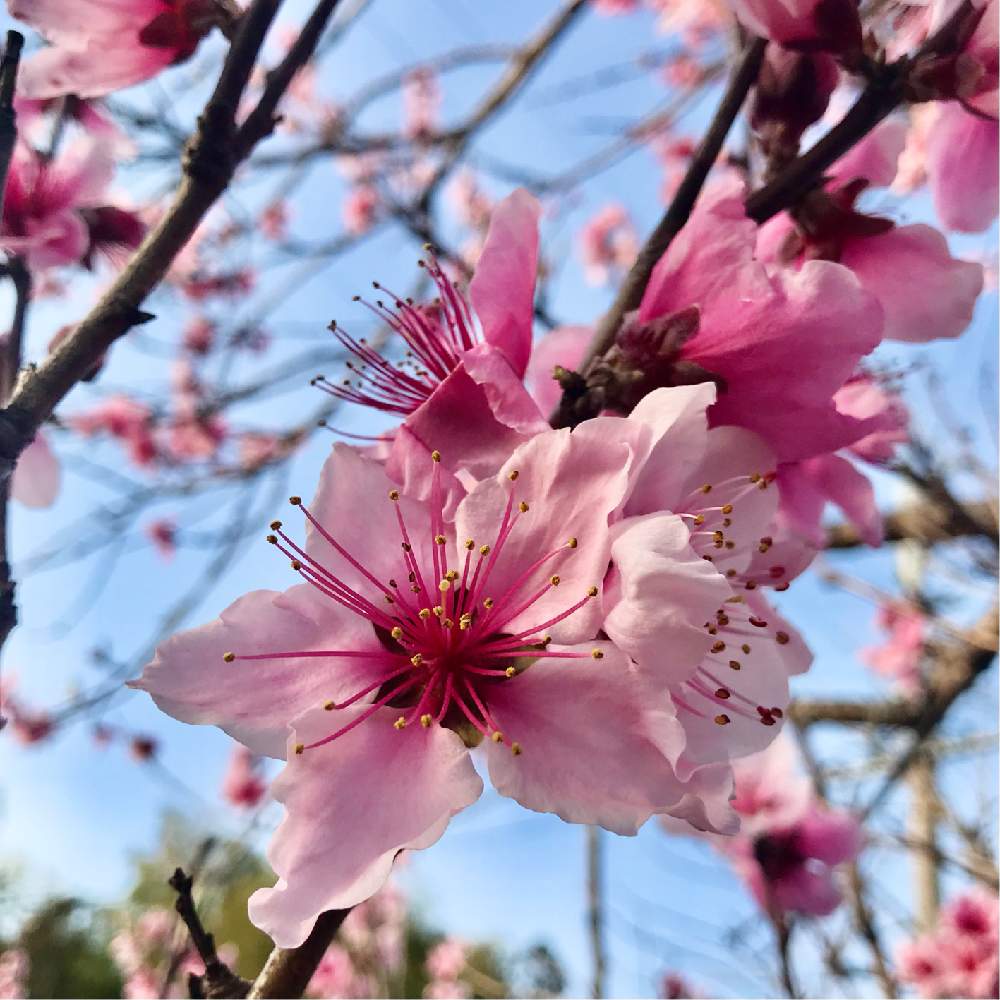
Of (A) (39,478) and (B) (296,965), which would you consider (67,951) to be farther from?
(B) (296,965)

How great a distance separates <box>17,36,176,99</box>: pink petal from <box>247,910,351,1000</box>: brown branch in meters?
0.68

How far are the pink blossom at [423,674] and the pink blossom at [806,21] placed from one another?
394mm

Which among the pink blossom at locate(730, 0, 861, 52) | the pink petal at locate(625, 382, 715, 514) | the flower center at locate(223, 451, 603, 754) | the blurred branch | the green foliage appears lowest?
the green foliage

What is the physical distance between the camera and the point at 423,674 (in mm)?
Result: 577

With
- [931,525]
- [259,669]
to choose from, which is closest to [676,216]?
[259,669]

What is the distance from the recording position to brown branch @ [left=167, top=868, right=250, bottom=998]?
1.78 ft

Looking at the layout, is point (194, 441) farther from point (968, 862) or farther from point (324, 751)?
point (324, 751)

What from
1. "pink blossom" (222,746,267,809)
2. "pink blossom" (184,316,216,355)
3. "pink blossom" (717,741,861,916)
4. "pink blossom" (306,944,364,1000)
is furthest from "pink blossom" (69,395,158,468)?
"pink blossom" (717,741,861,916)

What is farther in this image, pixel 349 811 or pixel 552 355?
pixel 552 355

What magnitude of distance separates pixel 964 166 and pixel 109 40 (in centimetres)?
78

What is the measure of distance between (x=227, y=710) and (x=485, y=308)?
31 centimetres

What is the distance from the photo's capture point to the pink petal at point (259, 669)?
0.52 metres

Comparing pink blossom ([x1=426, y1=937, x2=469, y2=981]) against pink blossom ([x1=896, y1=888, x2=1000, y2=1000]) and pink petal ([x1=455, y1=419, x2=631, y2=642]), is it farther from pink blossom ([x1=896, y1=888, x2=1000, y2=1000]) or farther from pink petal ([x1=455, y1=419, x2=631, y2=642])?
pink petal ([x1=455, y1=419, x2=631, y2=642])

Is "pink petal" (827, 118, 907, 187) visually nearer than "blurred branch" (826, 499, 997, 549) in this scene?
Yes
